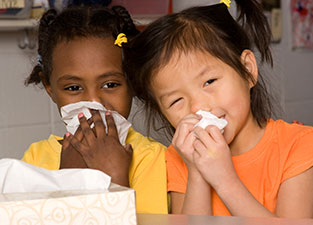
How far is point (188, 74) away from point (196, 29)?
13cm

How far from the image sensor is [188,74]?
995 mm

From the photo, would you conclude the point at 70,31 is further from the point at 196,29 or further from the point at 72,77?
the point at 196,29

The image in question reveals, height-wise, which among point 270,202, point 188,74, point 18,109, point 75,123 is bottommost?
point 18,109

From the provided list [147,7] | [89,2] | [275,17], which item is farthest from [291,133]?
[275,17]

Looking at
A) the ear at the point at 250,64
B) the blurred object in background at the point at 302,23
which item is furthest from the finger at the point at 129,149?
the blurred object in background at the point at 302,23

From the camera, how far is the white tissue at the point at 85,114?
110cm

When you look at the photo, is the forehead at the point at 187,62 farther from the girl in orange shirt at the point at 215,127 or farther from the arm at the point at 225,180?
the arm at the point at 225,180

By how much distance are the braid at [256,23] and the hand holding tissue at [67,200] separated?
82 centimetres

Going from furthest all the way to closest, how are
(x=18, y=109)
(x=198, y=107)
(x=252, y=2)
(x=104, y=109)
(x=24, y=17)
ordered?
1. (x=18, y=109)
2. (x=24, y=17)
3. (x=252, y=2)
4. (x=104, y=109)
5. (x=198, y=107)

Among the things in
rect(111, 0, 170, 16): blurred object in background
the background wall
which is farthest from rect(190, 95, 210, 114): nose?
rect(111, 0, 170, 16): blurred object in background

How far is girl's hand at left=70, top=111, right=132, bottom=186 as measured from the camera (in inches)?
41.7

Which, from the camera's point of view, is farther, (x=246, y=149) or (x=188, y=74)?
(x=246, y=149)

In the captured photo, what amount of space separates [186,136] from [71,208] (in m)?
0.57

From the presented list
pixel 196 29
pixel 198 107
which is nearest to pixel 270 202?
pixel 198 107
